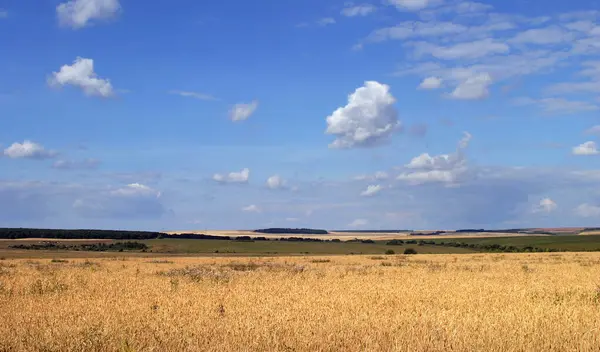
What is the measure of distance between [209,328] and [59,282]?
11909mm

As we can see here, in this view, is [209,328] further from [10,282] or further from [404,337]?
[10,282]

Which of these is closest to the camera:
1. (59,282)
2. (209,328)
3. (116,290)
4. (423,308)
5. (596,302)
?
(209,328)

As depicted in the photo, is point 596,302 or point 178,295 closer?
point 596,302

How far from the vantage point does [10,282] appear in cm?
2139

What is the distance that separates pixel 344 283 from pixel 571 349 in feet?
42.1

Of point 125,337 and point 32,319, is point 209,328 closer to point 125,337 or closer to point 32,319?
point 125,337

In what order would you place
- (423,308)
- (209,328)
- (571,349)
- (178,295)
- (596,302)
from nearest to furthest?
(571,349)
(209,328)
(423,308)
(596,302)
(178,295)

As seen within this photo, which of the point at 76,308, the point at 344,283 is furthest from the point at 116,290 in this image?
the point at 344,283

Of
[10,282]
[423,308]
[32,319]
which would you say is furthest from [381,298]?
[10,282]

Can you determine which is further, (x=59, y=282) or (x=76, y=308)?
(x=59, y=282)

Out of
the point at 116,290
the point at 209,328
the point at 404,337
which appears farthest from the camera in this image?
the point at 116,290

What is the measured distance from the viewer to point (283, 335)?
10320 millimetres

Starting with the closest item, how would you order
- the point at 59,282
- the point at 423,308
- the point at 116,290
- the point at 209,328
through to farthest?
the point at 209,328, the point at 423,308, the point at 116,290, the point at 59,282

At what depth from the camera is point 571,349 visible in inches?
363
